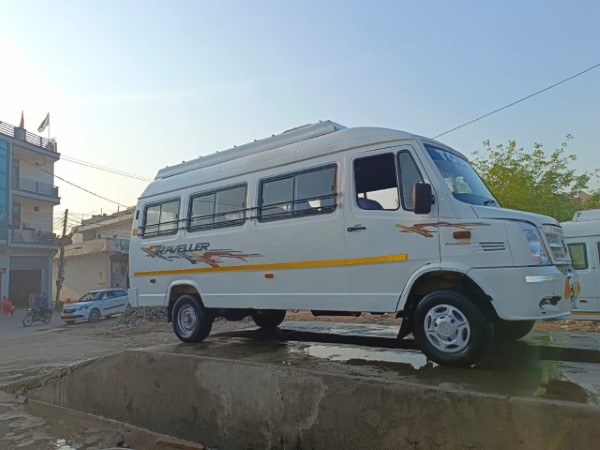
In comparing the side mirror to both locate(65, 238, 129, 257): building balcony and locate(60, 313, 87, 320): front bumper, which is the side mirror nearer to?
locate(60, 313, 87, 320): front bumper

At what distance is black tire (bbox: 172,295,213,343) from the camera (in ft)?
24.3

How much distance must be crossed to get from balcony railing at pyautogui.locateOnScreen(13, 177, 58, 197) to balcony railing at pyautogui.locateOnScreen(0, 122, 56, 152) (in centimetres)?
279

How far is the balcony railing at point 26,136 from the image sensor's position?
102ft

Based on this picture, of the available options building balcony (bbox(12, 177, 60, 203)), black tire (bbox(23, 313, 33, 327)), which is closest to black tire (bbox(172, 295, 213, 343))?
black tire (bbox(23, 313, 33, 327))

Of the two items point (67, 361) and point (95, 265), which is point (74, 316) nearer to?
point (67, 361)

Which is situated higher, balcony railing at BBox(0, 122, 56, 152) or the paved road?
balcony railing at BBox(0, 122, 56, 152)

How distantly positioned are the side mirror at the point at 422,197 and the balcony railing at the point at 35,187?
108ft

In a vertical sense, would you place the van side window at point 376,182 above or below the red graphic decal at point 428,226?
above

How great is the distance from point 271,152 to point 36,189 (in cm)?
3177

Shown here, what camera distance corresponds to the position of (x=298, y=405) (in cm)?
500

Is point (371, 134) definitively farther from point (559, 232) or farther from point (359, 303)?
point (559, 232)

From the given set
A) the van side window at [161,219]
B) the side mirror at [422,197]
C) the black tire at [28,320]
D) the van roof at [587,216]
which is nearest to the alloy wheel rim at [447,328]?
the side mirror at [422,197]

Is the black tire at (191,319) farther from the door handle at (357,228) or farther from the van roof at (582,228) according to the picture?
the van roof at (582,228)

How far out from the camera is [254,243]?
6.59 m
